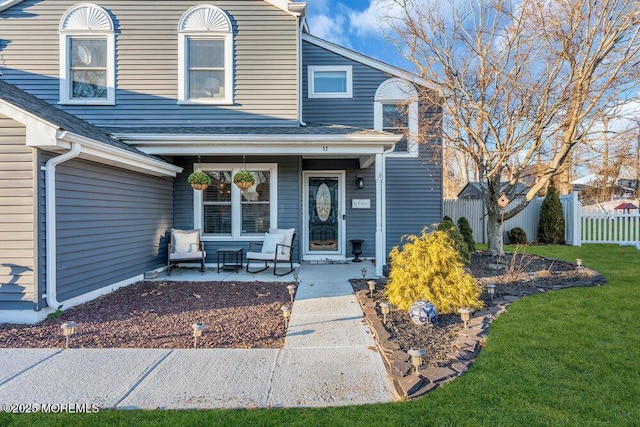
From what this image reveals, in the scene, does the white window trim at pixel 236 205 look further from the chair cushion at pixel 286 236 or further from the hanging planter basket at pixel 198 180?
the hanging planter basket at pixel 198 180

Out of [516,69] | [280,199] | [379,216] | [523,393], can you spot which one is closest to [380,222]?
[379,216]

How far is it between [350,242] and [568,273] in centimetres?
450

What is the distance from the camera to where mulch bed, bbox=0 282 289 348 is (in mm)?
3627

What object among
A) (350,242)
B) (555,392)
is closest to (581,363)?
(555,392)

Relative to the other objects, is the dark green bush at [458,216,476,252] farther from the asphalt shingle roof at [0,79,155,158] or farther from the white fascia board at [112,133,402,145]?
the asphalt shingle roof at [0,79,155,158]

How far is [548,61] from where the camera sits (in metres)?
7.29

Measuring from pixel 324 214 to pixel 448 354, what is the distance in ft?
19.8

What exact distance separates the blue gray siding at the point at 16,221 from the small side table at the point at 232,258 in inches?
128

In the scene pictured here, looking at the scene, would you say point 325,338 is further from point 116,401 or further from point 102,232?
point 102,232

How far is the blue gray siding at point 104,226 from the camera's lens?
4688 mm

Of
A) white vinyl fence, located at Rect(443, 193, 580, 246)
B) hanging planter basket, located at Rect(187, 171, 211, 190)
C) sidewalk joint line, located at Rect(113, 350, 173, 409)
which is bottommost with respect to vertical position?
sidewalk joint line, located at Rect(113, 350, 173, 409)

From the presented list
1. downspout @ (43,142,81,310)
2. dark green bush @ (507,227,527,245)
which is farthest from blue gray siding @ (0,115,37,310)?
dark green bush @ (507,227,527,245)

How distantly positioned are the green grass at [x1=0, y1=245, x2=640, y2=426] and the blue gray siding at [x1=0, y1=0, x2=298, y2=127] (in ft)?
20.2

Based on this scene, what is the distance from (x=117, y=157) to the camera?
538 cm
